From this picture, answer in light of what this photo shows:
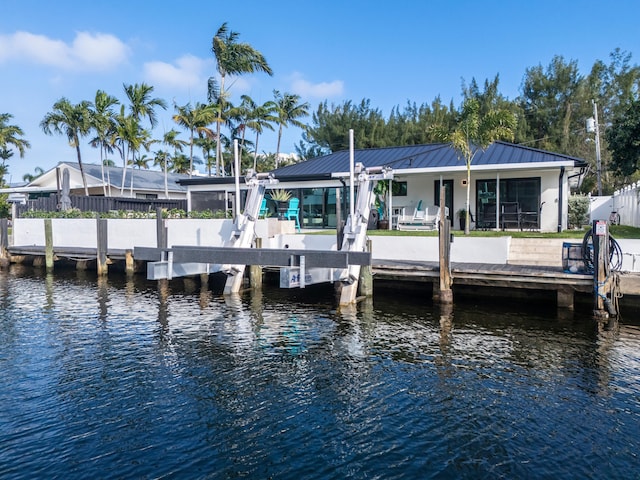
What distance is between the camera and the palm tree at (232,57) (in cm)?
3173

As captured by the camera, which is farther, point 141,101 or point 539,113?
point 539,113

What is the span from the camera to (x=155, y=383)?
737cm

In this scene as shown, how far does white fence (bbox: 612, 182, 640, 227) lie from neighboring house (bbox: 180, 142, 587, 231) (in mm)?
4843

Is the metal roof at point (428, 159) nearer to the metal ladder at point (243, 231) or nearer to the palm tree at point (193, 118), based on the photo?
the metal ladder at point (243, 231)

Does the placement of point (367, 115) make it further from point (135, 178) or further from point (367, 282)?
point (367, 282)

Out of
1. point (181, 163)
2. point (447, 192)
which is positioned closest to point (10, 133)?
point (181, 163)

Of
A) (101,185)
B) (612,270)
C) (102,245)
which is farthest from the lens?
(101,185)

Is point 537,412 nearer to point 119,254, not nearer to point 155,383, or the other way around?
point 155,383

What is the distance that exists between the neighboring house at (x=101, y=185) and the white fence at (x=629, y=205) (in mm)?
27183

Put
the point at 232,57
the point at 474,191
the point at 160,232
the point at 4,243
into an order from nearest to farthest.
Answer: the point at 160,232 < the point at 474,191 < the point at 4,243 < the point at 232,57

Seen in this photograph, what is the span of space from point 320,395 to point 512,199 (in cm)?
1531

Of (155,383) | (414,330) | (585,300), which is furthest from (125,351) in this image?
(585,300)

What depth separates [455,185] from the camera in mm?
20719

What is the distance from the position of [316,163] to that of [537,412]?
19.7 meters
